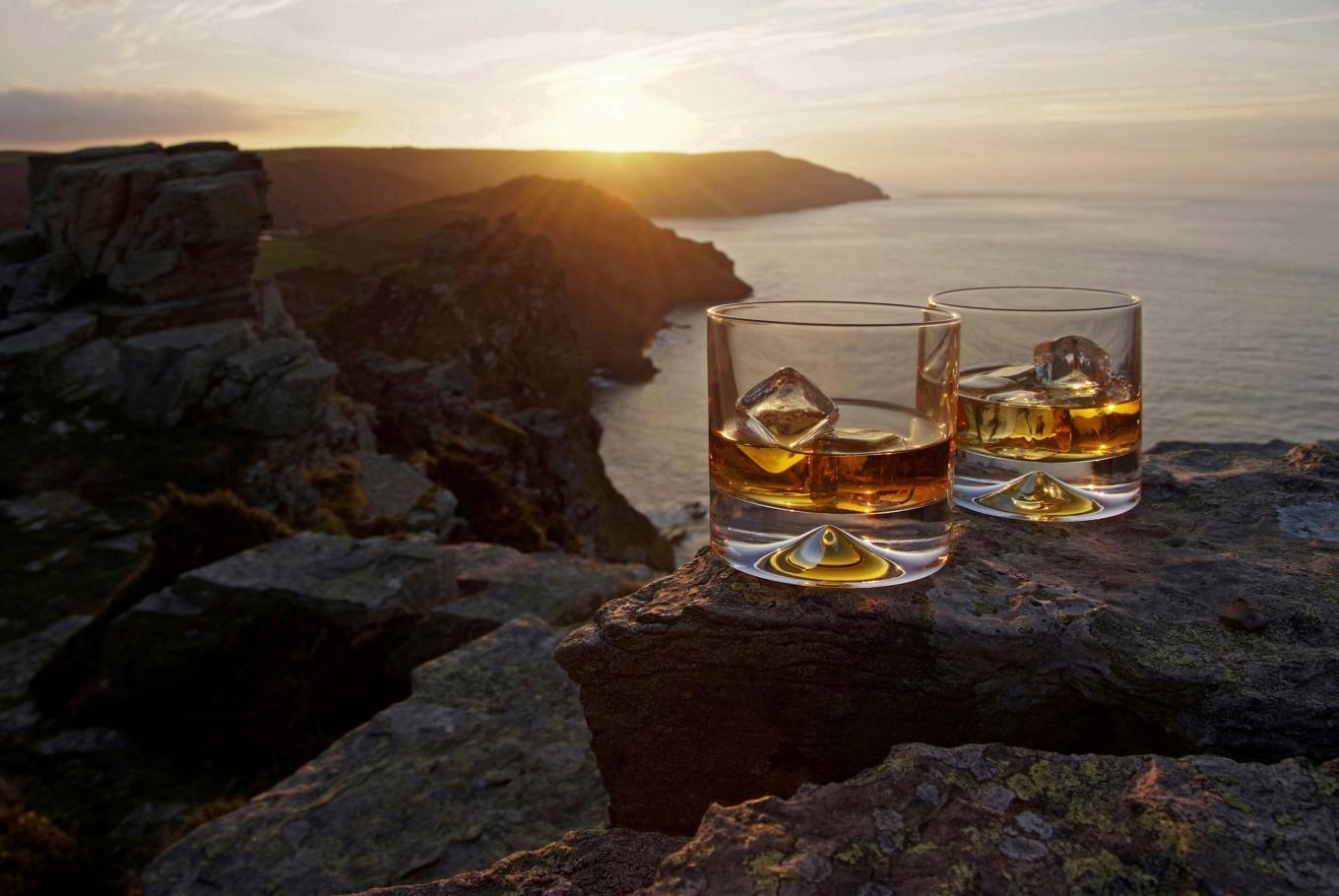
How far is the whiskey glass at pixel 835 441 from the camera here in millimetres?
2189

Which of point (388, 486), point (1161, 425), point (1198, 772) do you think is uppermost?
point (1198, 772)

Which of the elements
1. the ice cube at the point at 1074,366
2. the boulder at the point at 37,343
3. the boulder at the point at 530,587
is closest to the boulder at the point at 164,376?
the boulder at the point at 37,343

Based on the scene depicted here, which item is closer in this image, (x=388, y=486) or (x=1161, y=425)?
(x=388, y=486)

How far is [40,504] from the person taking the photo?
1756 centimetres

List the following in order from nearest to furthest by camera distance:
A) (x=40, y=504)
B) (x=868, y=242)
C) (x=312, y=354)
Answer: (x=40, y=504)
(x=312, y=354)
(x=868, y=242)

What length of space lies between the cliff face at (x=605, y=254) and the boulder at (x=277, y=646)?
9197 cm

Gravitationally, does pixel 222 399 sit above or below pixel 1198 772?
below

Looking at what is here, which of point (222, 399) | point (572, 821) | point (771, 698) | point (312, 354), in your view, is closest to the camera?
→ point (771, 698)

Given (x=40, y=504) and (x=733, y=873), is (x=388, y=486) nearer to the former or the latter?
(x=40, y=504)

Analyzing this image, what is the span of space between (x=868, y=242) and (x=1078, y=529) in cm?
12512

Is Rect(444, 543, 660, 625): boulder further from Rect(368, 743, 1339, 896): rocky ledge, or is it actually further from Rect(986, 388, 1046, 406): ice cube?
Rect(368, 743, 1339, 896): rocky ledge

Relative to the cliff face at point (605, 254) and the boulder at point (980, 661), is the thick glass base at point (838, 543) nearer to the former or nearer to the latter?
the boulder at point (980, 661)

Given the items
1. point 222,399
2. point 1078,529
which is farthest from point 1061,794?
point 222,399

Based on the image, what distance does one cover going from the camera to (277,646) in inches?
381
